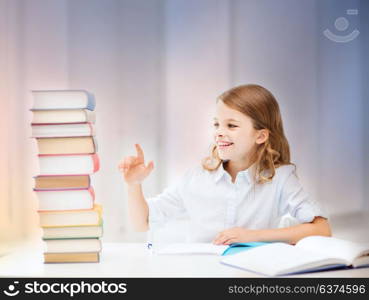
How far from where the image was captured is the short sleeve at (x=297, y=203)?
A: 1593mm

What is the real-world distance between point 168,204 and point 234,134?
0.29m

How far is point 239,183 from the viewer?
1712 millimetres

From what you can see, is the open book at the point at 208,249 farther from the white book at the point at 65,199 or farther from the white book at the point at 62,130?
the white book at the point at 62,130

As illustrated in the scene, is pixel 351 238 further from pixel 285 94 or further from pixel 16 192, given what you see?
pixel 16 192

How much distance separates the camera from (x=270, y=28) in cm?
171

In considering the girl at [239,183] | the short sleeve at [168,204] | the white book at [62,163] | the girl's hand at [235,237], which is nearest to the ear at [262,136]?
the girl at [239,183]

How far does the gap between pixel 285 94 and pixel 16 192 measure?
0.83 metres

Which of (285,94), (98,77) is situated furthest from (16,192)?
(285,94)

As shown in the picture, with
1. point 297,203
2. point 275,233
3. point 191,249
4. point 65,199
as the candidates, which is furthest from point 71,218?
point 297,203

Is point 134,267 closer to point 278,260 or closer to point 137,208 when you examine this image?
point 278,260

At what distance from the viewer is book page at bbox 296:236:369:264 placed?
3.86ft

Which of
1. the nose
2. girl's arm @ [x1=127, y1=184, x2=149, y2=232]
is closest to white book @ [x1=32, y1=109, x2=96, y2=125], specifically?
girl's arm @ [x1=127, y1=184, x2=149, y2=232]

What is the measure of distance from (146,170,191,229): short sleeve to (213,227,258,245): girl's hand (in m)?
0.31

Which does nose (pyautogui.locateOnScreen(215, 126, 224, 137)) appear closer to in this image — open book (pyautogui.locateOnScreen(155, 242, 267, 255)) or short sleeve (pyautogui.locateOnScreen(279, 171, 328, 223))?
short sleeve (pyautogui.locateOnScreen(279, 171, 328, 223))
